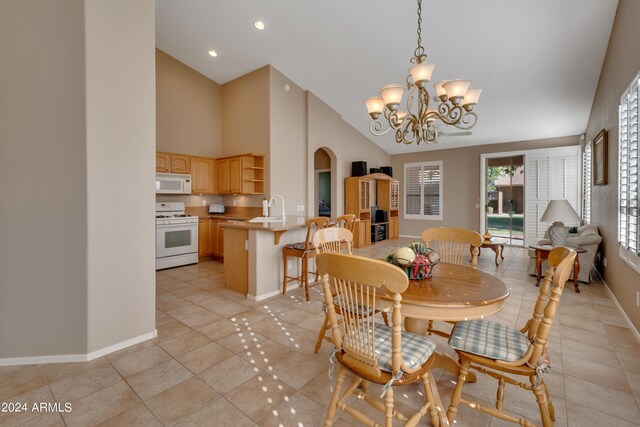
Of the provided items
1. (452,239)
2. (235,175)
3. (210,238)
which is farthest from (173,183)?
(452,239)

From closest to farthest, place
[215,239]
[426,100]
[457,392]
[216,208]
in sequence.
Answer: [457,392]
[426,100]
[215,239]
[216,208]

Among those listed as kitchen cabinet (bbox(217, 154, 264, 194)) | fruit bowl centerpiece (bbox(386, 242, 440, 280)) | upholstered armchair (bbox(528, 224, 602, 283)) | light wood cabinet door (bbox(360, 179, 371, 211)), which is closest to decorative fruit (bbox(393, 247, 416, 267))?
fruit bowl centerpiece (bbox(386, 242, 440, 280))

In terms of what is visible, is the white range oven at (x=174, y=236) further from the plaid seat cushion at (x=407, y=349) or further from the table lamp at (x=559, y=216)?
the table lamp at (x=559, y=216)

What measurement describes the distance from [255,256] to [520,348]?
9.01ft

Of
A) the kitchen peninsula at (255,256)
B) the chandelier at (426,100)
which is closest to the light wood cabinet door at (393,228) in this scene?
the kitchen peninsula at (255,256)

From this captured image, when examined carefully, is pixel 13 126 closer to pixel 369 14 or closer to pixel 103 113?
pixel 103 113

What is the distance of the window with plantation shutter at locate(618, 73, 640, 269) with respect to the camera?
2520 mm

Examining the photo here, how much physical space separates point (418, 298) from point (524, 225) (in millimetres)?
7259

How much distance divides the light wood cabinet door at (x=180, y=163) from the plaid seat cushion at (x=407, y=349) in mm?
5216

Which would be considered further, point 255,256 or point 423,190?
point 423,190

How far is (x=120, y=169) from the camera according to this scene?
242 centimetres

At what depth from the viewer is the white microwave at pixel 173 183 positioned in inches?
207

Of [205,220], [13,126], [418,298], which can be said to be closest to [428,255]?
[418,298]

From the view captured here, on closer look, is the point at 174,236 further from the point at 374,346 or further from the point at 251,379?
the point at 374,346
